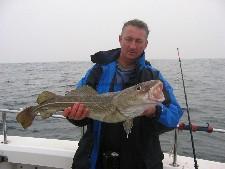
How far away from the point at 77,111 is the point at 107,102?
32cm

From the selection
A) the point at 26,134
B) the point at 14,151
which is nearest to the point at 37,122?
the point at 26,134

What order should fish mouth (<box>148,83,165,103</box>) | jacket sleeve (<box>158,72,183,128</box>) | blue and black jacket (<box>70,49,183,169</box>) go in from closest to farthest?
fish mouth (<box>148,83,165,103</box>) → jacket sleeve (<box>158,72,183,128</box>) → blue and black jacket (<box>70,49,183,169</box>)

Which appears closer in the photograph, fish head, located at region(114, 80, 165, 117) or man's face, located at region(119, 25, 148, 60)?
fish head, located at region(114, 80, 165, 117)

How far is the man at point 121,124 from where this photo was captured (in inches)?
144

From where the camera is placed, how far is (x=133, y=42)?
3.82 m

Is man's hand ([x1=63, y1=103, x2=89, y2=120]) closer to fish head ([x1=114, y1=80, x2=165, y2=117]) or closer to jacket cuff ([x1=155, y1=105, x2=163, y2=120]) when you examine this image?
fish head ([x1=114, y1=80, x2=165, y2=117])

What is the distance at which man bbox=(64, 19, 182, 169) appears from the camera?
12.0ft

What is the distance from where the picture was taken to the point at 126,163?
12.3ft

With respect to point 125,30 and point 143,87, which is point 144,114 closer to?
point 143,87

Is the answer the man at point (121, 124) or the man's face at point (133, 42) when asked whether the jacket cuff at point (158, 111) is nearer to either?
the man at point (121, 124)

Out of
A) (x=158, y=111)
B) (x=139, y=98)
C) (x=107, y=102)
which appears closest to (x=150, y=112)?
(x=158, y=111)

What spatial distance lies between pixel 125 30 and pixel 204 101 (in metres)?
15.2

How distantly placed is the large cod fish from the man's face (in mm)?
546

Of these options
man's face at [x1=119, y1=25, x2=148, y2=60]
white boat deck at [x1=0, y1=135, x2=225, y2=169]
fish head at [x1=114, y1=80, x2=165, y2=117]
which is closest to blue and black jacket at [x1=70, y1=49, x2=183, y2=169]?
man's face at [x1=119, y1=25, x2=148, y2=60]
